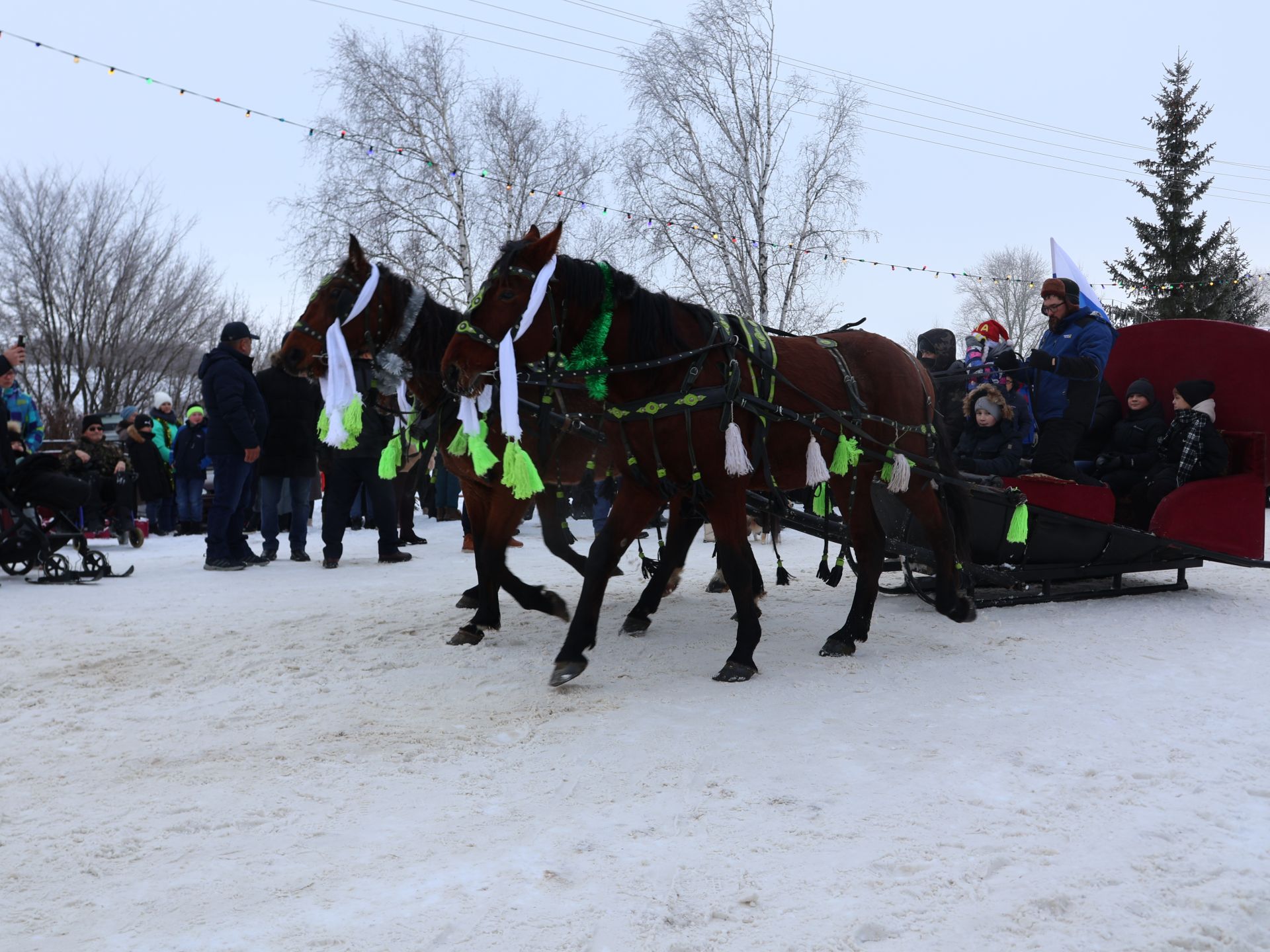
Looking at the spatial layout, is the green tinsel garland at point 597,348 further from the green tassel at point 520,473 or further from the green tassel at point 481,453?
the green tassel at point 481,453

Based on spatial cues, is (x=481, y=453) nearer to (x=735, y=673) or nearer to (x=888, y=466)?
(x=735, y=673)

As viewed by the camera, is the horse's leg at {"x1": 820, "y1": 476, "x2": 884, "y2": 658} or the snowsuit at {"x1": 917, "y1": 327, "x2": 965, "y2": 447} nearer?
the horse's leg at {"x1": 820, "y1": 476, "x2": 884, "y2": 658}

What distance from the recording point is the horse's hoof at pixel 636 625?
6.05 meters

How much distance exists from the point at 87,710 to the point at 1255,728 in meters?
4.61

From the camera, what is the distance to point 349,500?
9945 mm

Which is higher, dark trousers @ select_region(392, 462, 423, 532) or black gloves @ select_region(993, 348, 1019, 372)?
black gloves @ select_region(993, 348, 1019, 372)

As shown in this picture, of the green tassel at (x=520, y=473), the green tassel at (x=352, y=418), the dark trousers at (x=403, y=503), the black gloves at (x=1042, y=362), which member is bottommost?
the dark trousers at (x=403, y=503)

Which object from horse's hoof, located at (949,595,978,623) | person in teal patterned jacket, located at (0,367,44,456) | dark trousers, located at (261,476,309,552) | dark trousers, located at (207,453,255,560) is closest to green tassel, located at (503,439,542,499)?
horse's hoof, located at (949,595,978,623)

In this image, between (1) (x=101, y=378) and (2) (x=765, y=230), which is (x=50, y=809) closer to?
(2) (x=765, y=230)

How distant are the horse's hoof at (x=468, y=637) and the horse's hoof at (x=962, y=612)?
108 inches

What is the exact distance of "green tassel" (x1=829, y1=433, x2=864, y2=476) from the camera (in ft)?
17.7

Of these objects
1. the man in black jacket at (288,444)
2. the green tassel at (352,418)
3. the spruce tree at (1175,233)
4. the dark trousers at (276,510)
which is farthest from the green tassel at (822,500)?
the spruce tree at (1175,233)

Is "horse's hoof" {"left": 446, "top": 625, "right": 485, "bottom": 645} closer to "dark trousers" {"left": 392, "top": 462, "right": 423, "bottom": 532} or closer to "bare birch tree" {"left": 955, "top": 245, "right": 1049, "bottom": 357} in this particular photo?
"dark trousers" {"left": 392, "top": 462, "right": 423, "bottom": 532}

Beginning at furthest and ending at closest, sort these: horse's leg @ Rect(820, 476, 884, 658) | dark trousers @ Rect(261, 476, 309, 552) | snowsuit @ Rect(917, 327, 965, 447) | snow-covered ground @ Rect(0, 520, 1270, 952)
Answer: dark trousers @ Rect(261, 476, 309, 552) → snowsuit @ Rect(917, 327, 965, 447) → horse's leg @ Rect(820, 476, 884, 658) → snow-covered ground @ Rect(0, 520, 1270, 952)
